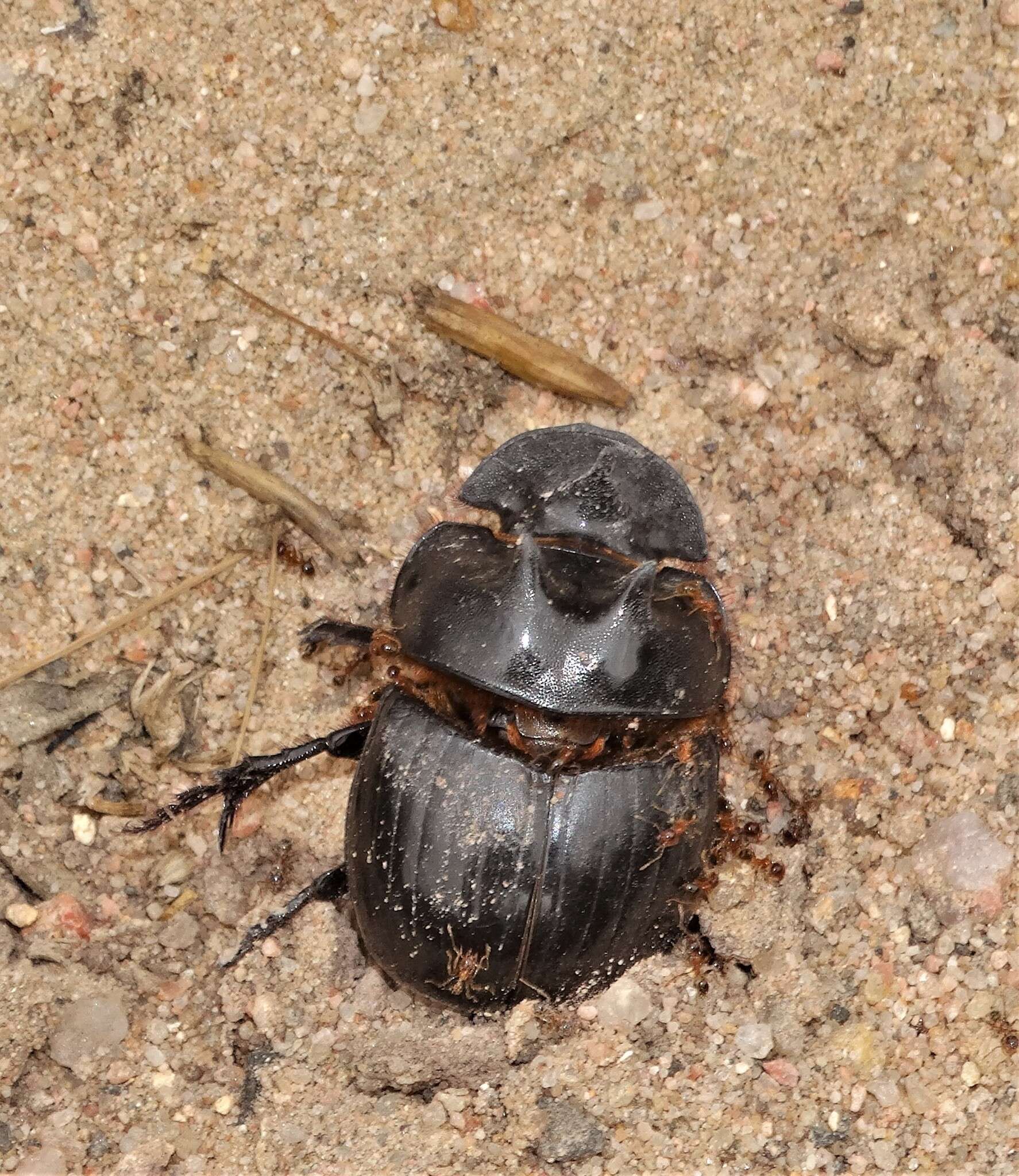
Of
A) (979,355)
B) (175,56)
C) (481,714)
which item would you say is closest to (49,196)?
(175,56)

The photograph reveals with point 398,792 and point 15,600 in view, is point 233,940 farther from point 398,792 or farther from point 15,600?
point 15,600

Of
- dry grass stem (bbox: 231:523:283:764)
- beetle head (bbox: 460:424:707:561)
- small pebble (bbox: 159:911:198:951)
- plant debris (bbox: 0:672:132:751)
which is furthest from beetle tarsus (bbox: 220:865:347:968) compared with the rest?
beetle head (bbox: 460:424:707:561)

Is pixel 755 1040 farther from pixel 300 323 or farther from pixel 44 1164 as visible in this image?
pixel 300 323

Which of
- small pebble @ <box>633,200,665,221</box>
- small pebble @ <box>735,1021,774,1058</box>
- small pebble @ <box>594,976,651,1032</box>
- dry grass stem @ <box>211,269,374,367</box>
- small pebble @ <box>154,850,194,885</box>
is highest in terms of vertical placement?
small pebble @ <box>633,200,665,221</box>

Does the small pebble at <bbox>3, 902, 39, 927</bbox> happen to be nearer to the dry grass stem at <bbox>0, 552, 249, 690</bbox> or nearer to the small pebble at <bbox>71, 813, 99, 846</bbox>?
the small pebble at <bbox>71, 813, 99, 846</bbox>

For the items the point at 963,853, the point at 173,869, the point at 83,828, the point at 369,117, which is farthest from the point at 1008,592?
the point at 83,828

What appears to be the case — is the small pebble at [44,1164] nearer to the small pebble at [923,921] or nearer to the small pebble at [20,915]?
the small pebble at [20,915]
